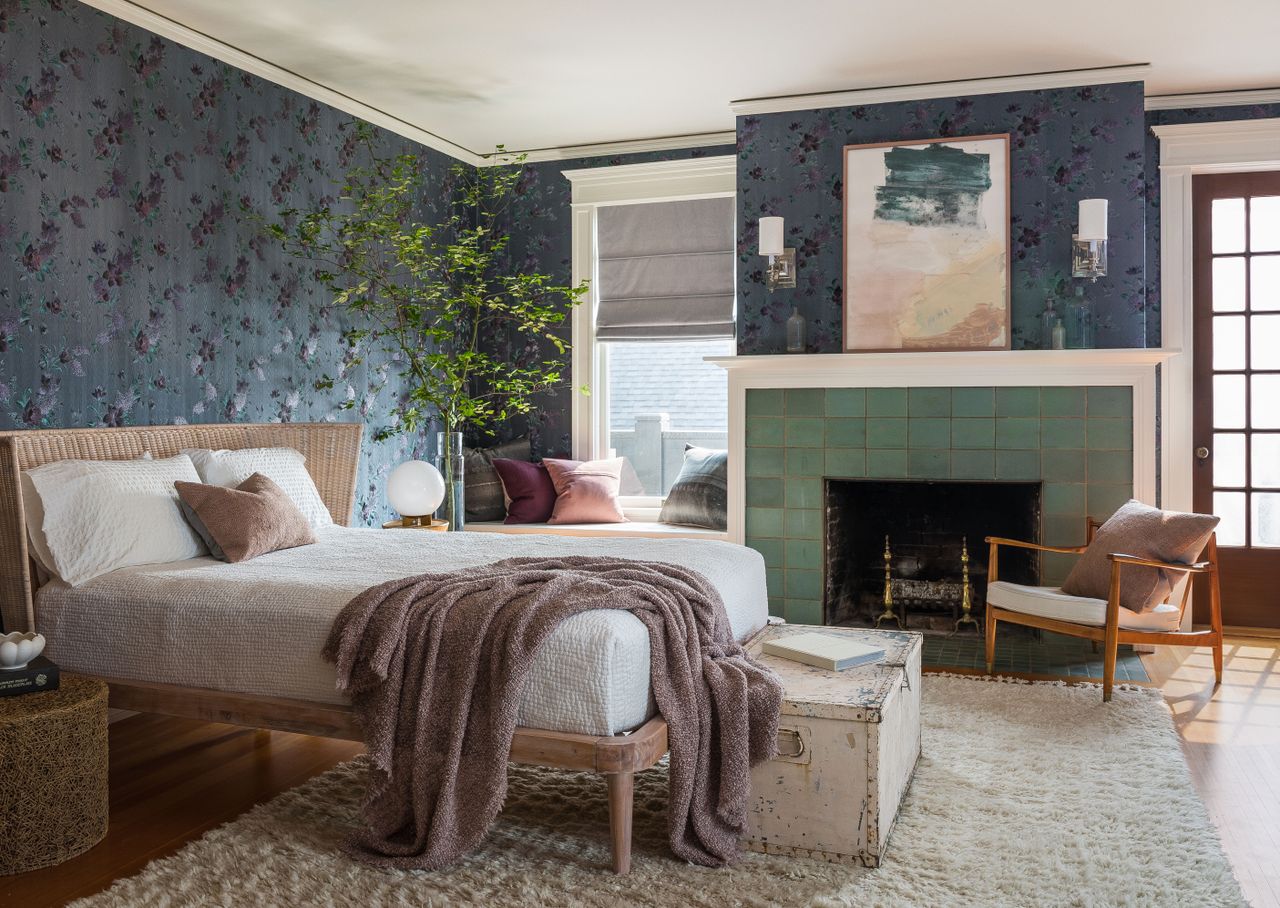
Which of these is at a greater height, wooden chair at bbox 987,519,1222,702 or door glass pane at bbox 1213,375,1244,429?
door glass pane at bbox 1213,375,1244,429

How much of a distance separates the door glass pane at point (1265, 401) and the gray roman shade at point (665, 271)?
2.66m

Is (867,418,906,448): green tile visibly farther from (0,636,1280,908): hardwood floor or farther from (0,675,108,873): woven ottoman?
(0,675,108,873): woven ottoman

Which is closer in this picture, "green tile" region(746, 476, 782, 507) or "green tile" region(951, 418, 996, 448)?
"green tile" region(951, 418, 996, 448)

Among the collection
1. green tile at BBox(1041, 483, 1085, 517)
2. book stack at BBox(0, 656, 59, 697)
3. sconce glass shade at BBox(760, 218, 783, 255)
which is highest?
sconce glass shade at BBox(760, 218, 783, 255)

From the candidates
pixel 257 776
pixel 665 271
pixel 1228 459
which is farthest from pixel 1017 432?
pixel 257 776

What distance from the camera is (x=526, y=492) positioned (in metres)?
5.89

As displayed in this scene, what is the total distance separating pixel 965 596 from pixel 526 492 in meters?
2.38

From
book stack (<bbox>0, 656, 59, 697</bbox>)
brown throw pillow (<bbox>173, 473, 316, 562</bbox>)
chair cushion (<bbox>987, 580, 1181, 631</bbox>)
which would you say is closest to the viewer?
book stack (<bbox>0, 656, 59, 697</bbox>)

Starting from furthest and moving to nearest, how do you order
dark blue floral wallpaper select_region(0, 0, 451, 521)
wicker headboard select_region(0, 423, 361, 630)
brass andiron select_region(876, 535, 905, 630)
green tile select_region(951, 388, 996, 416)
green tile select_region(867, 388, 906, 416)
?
brass andiron select_region(876, 535, 905, 630) → green tile select_region(867, 388, 906, 416) → green tile select_region(951, 388, 996, 416) → dark blue floral wallpaper select_region(0, 0, 451, 521) → wicker headboard select_region(0, 423, 361, 630)

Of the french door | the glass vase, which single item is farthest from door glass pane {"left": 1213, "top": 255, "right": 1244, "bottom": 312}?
the glass vase

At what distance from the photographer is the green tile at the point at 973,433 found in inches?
194

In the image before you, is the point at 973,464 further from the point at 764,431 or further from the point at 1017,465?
the point at 764,431

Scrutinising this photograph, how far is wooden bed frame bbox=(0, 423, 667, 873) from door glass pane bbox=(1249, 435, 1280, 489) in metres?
4.06

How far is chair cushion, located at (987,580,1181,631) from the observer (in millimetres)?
4004
